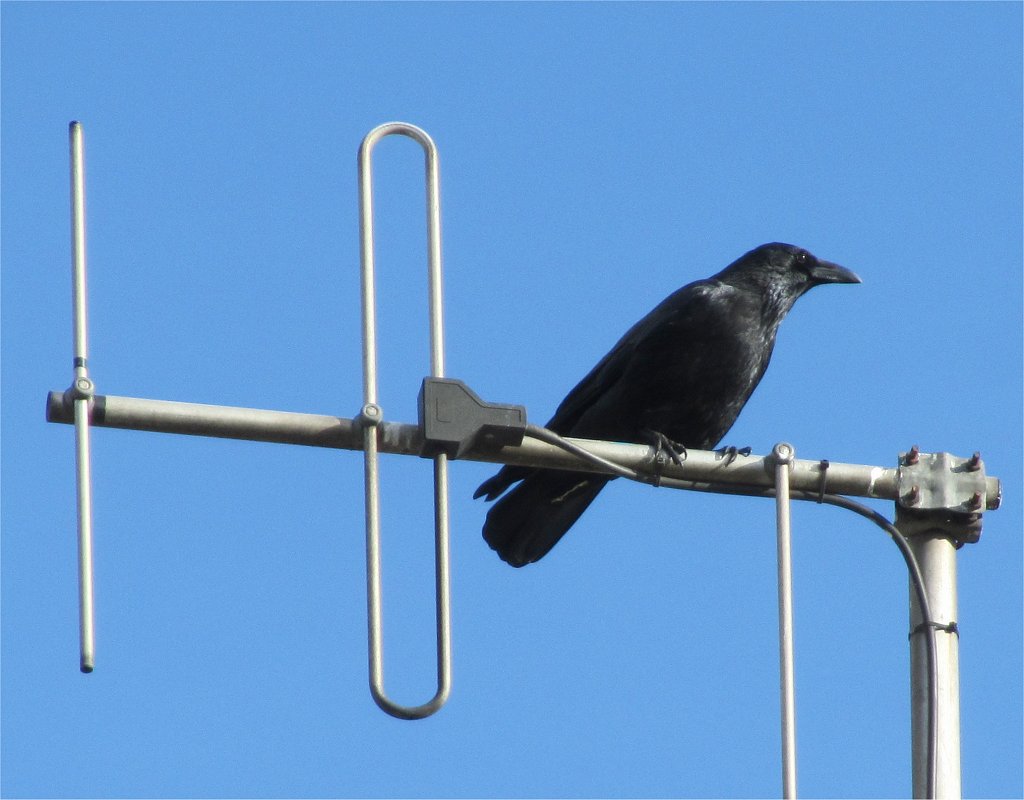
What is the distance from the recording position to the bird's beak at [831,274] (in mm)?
9258

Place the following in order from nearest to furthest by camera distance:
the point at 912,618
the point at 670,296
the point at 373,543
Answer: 1. the point at 373,543
2. the point at 912,618
3. the point at 670,296

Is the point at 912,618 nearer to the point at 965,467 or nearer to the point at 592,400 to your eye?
the point at 965,467

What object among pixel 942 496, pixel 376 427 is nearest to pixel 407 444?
pixel 376 427

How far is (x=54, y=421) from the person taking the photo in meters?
4.34

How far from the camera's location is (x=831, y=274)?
930 cm

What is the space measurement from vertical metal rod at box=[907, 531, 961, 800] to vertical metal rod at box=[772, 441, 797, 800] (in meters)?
0.36

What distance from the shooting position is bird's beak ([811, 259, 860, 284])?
926 cm

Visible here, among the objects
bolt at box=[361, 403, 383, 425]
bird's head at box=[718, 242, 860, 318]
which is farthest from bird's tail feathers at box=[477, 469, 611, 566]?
bolt at box=[361, 403, 383, 425]

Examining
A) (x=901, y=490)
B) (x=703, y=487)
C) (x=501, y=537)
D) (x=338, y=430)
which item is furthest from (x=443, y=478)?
(x=501, y=537)

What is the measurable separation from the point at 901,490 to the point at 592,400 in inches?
136

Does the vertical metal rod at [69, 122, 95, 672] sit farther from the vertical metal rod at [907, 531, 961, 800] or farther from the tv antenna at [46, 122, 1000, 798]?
the vertical metal rod at [907, 531, 961, 800]

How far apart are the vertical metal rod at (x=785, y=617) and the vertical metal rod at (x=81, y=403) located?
152 centimetres

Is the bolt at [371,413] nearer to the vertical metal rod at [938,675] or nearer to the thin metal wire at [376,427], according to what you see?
the thin metal wire at [376,427]

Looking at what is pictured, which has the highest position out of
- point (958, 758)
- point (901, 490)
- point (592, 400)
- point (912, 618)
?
point (592, 400)
